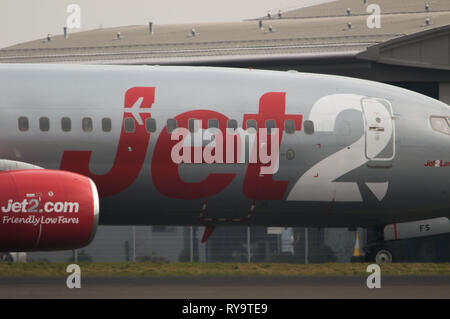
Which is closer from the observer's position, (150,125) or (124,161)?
(124,161)

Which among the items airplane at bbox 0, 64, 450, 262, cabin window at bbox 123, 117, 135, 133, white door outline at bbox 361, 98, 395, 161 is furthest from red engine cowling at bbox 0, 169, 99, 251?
white door outline at bbox 361, 98, 395, 161

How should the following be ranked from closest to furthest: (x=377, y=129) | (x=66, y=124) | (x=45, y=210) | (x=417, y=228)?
1. (x=45, y=210)
2. (x=66, y=124)
3. (x=377, y=129)
4. (x=417, y=228)

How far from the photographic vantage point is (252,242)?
2805cm

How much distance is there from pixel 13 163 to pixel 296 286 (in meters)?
5.78

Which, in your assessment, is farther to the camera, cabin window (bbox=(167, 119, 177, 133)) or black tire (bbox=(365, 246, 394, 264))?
black tire (bbox=(365, 246, 394, 264))

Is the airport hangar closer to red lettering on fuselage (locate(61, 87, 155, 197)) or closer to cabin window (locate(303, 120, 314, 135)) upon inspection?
cabin window (locate(303, 120, 314, 135))

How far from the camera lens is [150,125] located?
19.8 meters

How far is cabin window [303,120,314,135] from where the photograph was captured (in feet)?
66.8

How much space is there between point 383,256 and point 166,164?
5.08m

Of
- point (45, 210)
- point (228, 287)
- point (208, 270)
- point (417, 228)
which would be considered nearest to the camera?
point (45, 210)

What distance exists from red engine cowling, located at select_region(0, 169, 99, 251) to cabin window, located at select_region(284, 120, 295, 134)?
4.65 m

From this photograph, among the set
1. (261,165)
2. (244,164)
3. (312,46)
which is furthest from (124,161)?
(312,46)

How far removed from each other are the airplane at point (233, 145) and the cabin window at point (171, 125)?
0.08 ft

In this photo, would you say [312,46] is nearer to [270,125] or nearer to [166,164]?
[270,125]
